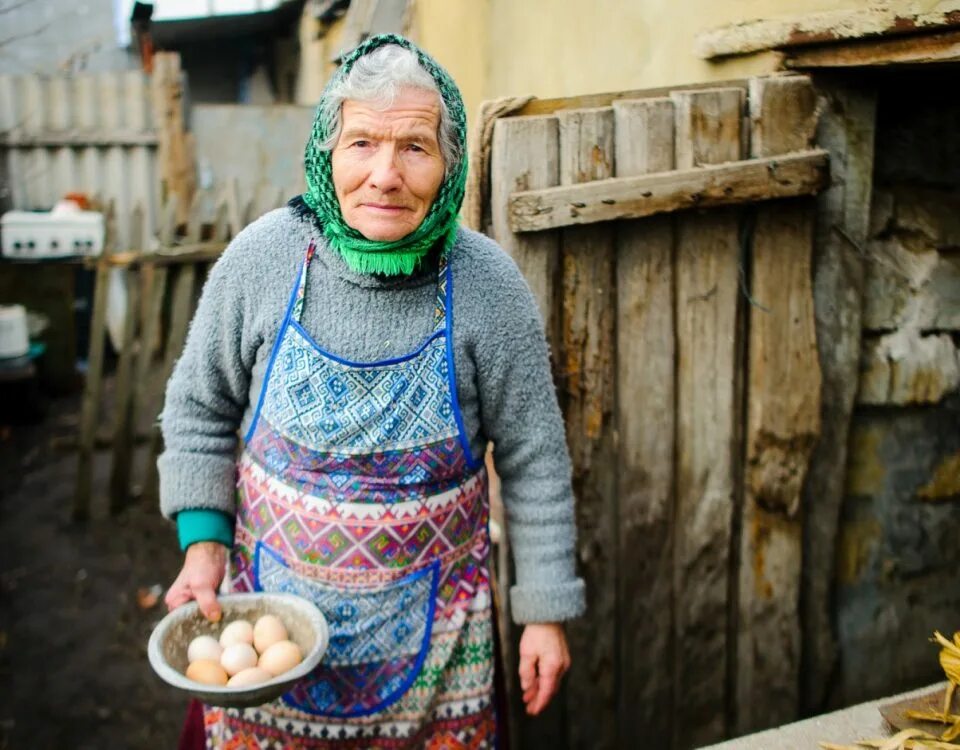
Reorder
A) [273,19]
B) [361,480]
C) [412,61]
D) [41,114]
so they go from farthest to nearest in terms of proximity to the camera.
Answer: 1. [273,19]
2. [41,114]
3. [361,480]
4. [412,61]

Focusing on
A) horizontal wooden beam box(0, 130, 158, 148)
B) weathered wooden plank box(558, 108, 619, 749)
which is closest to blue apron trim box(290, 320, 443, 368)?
weathered wooden plank box(558, 108, 619, 749)

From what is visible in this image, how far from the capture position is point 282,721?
6.73ft

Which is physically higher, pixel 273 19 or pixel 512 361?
pixel 273 19

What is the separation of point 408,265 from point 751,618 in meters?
1.71

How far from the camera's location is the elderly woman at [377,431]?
A: 186 cm

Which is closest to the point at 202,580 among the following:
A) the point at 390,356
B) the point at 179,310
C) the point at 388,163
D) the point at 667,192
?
the point at 390,356

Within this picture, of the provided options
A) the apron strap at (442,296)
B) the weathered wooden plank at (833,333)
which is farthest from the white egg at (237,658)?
the weathered wooden plank at (833,333)

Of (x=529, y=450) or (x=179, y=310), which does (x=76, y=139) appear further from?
(x=529, y=450)

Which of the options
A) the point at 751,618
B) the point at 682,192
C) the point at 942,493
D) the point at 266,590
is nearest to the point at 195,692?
the point at 266,590

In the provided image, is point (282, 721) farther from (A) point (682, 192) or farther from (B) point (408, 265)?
(A) point (682, 192)

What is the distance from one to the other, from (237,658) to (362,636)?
0.28 metres

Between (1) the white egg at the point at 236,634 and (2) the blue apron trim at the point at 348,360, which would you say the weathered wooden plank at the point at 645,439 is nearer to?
(2) the blue apron trim at the point at 348,360

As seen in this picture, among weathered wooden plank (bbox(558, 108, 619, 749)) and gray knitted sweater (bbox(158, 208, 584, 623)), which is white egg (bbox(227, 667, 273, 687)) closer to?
gray knitted sweater (bbox(158, 208, 584, 623))

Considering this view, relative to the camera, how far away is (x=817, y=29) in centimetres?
234
